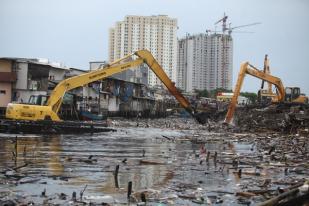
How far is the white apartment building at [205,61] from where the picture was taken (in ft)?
476

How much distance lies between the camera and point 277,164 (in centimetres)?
1366

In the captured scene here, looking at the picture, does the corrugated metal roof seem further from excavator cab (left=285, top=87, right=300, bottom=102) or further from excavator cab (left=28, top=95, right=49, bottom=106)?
excavator cab (left=285, top=87, right=300, bottom=102)

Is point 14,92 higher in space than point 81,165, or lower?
higher

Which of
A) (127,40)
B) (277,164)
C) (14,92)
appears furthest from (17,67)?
(127,40)

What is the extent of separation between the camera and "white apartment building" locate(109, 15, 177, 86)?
134375mm

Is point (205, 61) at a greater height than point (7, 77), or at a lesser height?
greater

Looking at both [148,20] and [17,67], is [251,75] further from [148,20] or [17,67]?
[148,20]

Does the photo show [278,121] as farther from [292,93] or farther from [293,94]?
[292,93]

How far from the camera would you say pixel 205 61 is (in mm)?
150750

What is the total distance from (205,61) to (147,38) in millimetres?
23103

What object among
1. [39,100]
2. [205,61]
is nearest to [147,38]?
[205,61]

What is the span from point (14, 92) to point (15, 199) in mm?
40300

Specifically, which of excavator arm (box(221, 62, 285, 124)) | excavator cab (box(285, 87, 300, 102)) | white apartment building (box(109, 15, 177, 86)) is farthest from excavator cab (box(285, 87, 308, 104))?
white apartment building (box(109, 15, 177, 86))

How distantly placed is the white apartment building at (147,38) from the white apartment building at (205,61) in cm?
1156
